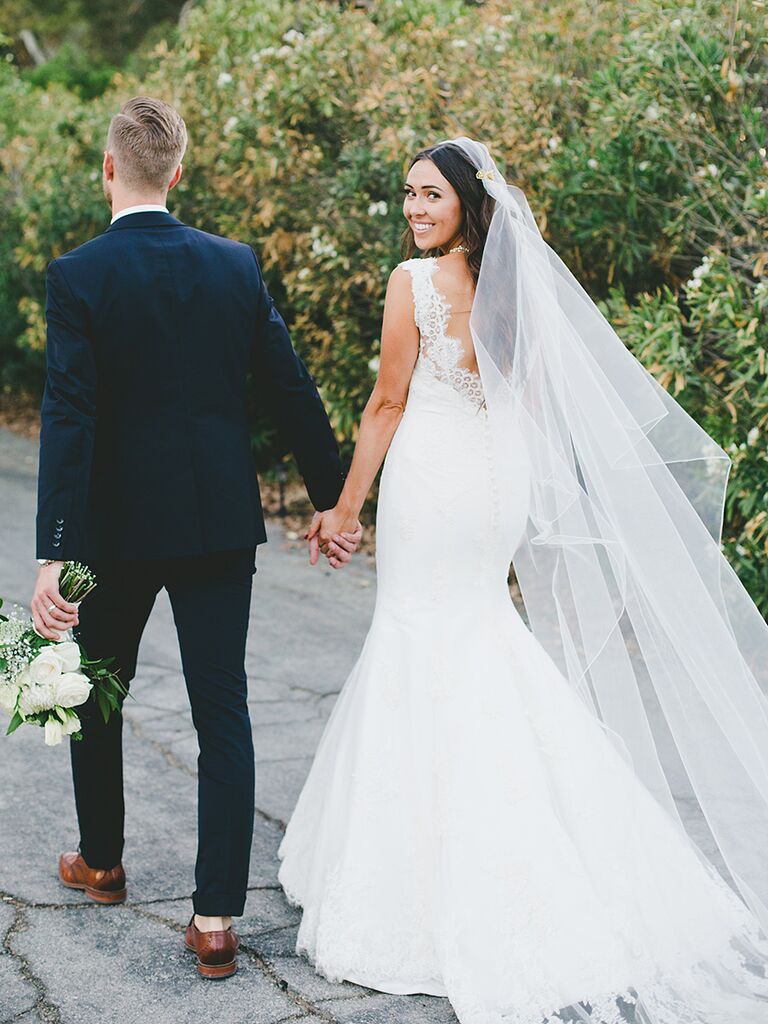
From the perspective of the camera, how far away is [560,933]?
2922 mm

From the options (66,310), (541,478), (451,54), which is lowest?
(541,478)

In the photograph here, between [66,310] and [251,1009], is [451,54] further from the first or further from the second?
[251,1009]

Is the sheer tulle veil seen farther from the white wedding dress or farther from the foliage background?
the foliage background

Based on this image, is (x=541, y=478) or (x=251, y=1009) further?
(x=541, y=478)

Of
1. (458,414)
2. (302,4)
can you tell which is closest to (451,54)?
(302,4)

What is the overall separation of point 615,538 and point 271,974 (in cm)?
143

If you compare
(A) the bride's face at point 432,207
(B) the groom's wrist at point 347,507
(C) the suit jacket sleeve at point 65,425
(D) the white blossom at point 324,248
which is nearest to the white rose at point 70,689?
(C) the suit jacket sleeve at point 65,425

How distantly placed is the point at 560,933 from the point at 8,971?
4.49ft

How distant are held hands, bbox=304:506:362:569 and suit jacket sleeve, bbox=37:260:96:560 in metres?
0.73

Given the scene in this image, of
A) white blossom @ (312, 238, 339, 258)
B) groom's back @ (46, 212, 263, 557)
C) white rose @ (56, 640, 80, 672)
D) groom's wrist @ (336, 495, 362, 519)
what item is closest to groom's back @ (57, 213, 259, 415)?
groom's back @ (46, 212, 263, 557)

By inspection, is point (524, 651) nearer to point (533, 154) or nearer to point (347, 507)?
point (347, 507)

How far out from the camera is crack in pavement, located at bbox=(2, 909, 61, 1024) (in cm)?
283

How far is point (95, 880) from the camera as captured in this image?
134 inches

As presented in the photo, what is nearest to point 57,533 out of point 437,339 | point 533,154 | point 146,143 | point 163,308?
point 163,308
